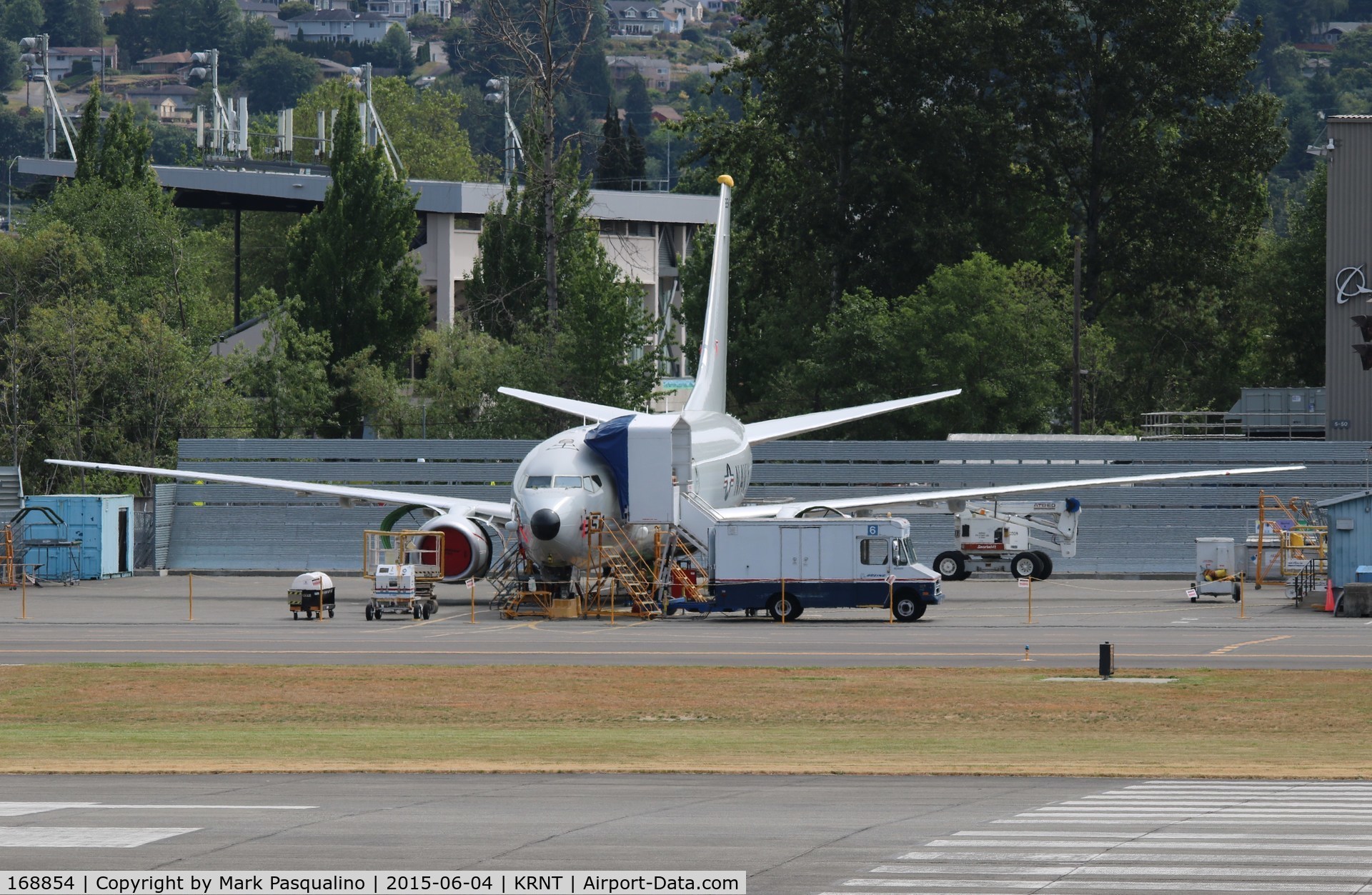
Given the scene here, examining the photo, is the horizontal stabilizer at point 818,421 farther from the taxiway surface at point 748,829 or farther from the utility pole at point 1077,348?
the taxiway surface at point 748,829

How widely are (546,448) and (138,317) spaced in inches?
1610

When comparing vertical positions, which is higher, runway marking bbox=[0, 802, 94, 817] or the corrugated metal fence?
the corrugated metal fence

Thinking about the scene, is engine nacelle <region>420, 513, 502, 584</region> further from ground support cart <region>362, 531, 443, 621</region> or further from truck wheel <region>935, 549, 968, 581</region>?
truck wheel <region>935, 549, 968, 581</region>

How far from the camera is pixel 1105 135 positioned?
96.1 meters

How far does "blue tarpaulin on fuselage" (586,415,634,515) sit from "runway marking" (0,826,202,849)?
3204cm

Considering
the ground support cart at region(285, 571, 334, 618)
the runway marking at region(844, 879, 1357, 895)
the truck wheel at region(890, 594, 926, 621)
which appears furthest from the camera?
the ground support cart at region(285, 571, 334, 618)

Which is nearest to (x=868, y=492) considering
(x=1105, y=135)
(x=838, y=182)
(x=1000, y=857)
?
(x=838, y=182)

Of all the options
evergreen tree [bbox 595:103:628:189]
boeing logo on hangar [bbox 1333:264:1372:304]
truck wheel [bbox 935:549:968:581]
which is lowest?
truck wheel [bbox 935:549:968:581]

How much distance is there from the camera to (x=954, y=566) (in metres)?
64.8

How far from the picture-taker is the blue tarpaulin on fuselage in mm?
50406

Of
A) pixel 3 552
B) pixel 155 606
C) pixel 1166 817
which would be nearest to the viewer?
pixel 1166 817

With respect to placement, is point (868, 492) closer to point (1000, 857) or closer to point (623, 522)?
point (623, 522)

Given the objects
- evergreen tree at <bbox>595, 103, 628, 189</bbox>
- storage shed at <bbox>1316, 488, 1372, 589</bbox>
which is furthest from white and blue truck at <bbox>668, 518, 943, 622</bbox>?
evergreen tree at <bbox>595, 103, 628, 189</bbox>

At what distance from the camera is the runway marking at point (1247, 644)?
3978 cm
